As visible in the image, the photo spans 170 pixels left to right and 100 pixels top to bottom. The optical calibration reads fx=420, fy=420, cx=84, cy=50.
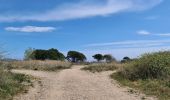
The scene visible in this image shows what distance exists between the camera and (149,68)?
2883cm

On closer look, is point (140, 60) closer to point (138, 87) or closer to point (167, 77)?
point (167, 77)

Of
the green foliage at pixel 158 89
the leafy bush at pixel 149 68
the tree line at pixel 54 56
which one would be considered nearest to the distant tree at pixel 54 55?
the tree line at pixel 54 56

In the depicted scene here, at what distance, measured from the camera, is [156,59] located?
29.5 meters

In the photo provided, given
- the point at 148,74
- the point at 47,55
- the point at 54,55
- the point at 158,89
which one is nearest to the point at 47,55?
the point at 47,55

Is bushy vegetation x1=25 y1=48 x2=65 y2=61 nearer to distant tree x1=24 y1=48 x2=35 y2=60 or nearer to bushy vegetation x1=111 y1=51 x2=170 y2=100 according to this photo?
distant tree x1=24 y1=48 x2=35 y2=60

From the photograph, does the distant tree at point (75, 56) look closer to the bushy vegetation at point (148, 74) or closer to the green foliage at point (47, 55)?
the green foliage at point (47, 55)

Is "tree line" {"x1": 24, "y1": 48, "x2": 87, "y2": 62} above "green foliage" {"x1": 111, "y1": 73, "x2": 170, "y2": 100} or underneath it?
above

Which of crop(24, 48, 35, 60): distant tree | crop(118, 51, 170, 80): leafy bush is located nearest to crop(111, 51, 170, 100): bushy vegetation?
crop(118, 51, 170, 80): leafy bush

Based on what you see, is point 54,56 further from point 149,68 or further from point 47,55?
point 149,68

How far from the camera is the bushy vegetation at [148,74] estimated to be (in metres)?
22.8

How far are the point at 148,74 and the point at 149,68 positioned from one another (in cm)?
65

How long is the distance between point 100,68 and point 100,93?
23.7 metres

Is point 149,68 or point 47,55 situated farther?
point 47,55

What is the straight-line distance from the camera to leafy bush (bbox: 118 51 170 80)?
27.0 meters
